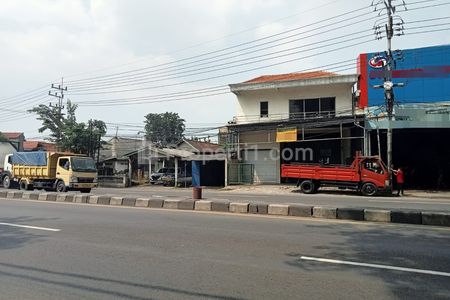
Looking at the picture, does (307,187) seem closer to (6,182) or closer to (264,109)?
(264,109)

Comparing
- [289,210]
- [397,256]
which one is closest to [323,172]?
[289,210]

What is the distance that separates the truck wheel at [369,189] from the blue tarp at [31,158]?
18.7 m

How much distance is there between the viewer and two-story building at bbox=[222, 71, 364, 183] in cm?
2979

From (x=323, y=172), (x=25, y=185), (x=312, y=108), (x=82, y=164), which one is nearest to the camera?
(x=323, y=172)

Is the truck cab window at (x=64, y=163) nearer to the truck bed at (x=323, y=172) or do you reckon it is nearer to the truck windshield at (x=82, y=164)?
the truck windshield at (x=82, y=164)

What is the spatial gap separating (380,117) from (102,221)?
2012 cm

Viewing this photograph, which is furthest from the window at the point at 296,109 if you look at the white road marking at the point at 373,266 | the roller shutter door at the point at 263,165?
the white road marking at the point at 373,266

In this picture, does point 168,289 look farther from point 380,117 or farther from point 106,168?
point 106,168

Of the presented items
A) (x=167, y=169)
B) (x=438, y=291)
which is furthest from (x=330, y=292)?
(x=167, y=169)

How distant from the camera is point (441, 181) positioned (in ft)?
93.2

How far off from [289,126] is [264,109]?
387 centimetres

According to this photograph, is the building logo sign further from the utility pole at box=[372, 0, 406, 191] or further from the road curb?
the road curb

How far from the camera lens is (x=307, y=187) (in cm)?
2522

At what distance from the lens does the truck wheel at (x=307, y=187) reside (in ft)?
82.1
